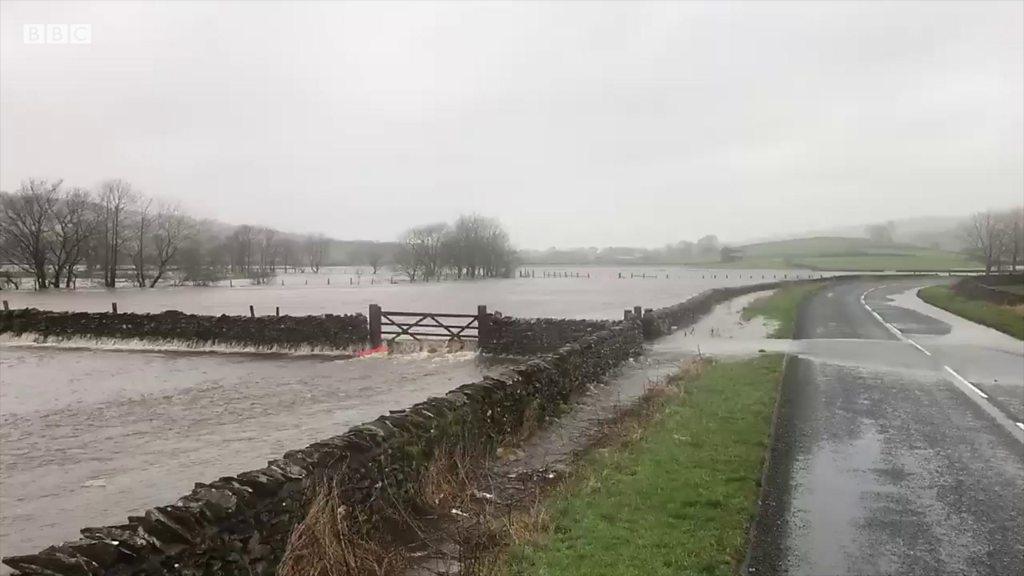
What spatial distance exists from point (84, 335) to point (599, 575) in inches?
1389

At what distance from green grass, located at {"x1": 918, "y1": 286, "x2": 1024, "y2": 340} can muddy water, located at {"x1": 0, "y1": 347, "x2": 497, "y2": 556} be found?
76.7ft

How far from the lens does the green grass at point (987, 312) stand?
28127 mm

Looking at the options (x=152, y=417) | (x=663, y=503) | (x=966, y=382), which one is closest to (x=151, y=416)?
(x=152, y=417)

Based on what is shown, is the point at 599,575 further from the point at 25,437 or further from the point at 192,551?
the point at 25,437

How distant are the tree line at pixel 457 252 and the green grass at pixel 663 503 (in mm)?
143993

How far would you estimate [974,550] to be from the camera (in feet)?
21.4

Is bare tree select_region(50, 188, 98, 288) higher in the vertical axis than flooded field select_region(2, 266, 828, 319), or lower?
higher

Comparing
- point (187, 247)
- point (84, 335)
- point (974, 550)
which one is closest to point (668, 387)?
point (974, 550)

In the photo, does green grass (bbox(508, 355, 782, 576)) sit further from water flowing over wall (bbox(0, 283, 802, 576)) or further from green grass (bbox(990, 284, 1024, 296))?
green grass (bbox(990, 284, 1024, 296))

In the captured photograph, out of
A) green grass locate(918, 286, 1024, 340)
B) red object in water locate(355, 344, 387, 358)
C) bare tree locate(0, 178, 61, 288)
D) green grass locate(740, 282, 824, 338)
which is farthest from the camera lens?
bare tree locate(0, 178, 61, 288)

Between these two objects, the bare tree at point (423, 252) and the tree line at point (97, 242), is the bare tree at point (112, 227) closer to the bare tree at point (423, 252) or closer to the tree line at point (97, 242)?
the tree line at point (97, 242)

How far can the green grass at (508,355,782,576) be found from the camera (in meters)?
6.21

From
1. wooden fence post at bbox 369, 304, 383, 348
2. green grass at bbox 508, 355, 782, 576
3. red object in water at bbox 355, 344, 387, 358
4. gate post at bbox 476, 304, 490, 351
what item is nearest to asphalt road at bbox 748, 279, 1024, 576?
green grass at bbox 508, 355, 782, 576

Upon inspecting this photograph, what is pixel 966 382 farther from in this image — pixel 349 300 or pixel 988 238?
pixel 988 238
